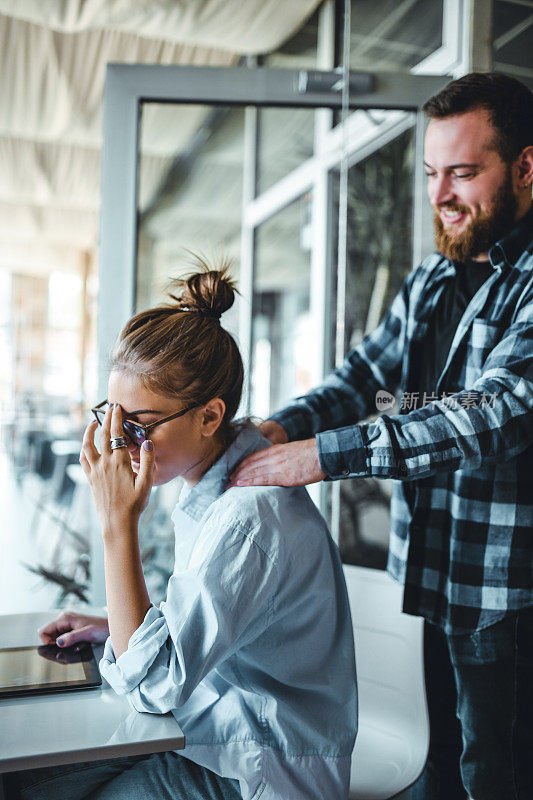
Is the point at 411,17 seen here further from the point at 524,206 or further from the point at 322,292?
the point at 524,206

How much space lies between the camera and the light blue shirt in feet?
3.22

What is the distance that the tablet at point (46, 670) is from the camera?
3.43ft

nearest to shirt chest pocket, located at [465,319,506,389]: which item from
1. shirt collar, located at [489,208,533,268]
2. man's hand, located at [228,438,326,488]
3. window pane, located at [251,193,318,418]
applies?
shirt collar, located at [489,208,533,268]

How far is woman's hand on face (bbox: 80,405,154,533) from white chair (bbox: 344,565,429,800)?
81 cm

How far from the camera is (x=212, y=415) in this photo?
126cm

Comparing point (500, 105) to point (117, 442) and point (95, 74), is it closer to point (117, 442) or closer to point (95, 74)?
point (117, 442)

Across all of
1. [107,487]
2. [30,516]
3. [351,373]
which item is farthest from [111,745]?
[30,516]

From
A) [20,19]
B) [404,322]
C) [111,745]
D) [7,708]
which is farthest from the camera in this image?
[20,19]

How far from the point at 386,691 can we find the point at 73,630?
81 cm

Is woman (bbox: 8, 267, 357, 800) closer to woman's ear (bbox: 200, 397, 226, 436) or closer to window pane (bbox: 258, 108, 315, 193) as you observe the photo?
woman's ear (bbox: 200, 397, 226, 436)

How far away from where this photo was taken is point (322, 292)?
8.97 feet

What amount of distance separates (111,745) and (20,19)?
8.76 ft

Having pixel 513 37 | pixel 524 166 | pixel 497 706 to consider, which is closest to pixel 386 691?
pixel 497 706

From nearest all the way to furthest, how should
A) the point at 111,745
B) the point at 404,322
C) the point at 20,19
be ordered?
the point at 111,745
the point at 404,322
the point at 20,19
